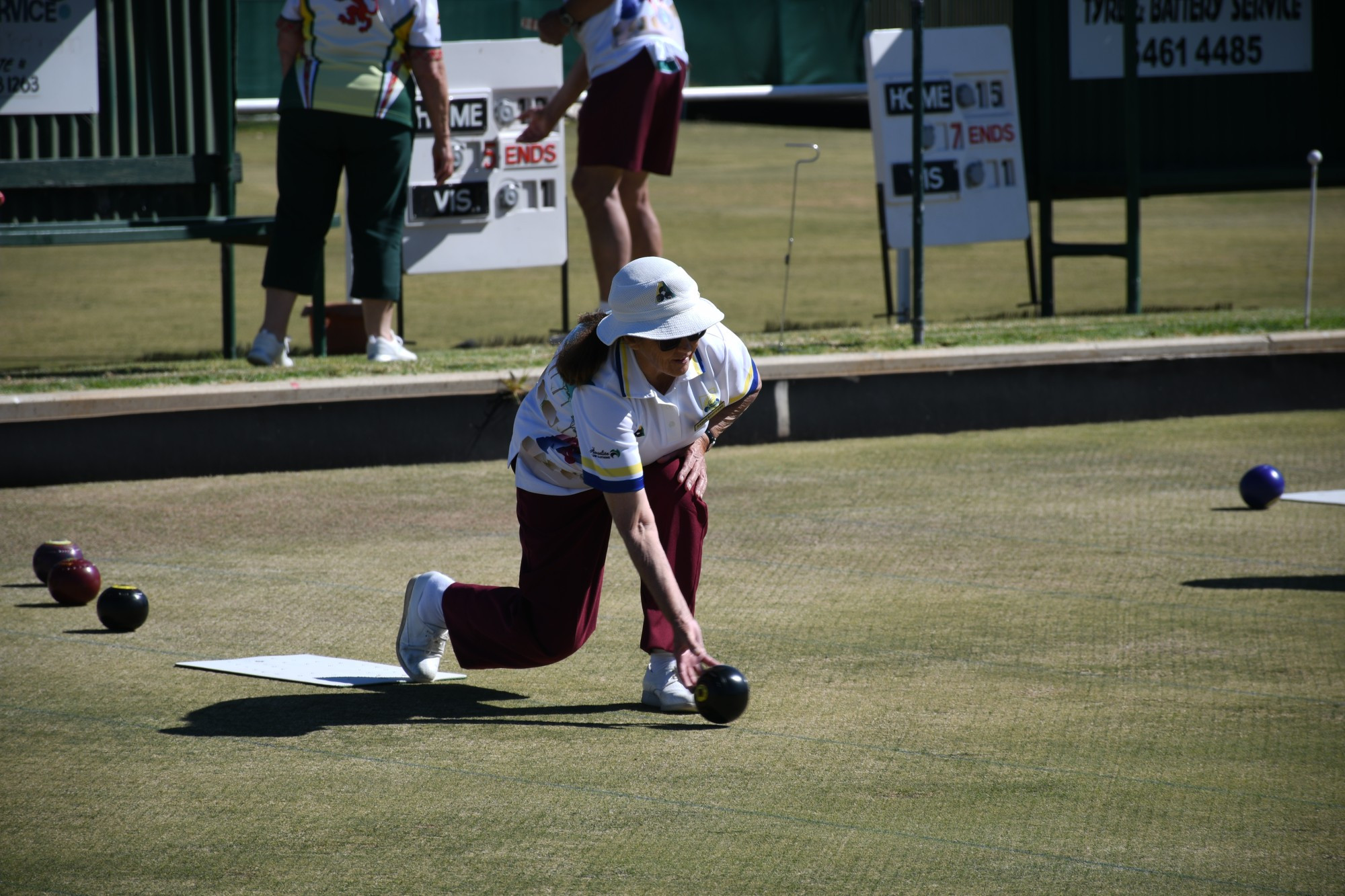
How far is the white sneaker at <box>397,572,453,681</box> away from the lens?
186 inches

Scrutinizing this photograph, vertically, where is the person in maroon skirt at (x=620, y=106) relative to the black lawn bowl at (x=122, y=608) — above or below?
above

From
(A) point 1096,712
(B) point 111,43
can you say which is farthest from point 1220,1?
(A) point 1096,712

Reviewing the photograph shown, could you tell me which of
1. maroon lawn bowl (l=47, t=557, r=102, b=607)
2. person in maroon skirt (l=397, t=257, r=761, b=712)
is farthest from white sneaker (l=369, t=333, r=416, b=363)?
person in maroon skirt (l=397, t=257, r=761, b=712)

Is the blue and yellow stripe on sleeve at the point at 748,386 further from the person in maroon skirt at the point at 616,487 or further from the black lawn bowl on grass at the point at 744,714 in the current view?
the black lawn bowl on grass at the point at 744,714

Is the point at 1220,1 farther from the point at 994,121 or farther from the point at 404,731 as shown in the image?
the point at 404,731

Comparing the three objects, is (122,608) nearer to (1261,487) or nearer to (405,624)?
(405,624)

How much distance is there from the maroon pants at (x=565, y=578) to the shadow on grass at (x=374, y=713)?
0.51 ft

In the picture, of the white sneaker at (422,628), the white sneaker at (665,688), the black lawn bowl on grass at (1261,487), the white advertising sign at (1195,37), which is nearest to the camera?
the white sneaker at (665,688)

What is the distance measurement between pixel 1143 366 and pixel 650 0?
299 cm

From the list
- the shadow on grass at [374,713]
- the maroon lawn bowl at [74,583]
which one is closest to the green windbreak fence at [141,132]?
the maroon lawn bowl at [74,583]

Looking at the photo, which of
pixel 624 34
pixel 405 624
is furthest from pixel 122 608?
pixel 624 34

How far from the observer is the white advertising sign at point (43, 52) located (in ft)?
30.8

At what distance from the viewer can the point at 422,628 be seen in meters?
4.78

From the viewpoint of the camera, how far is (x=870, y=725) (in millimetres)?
4355
